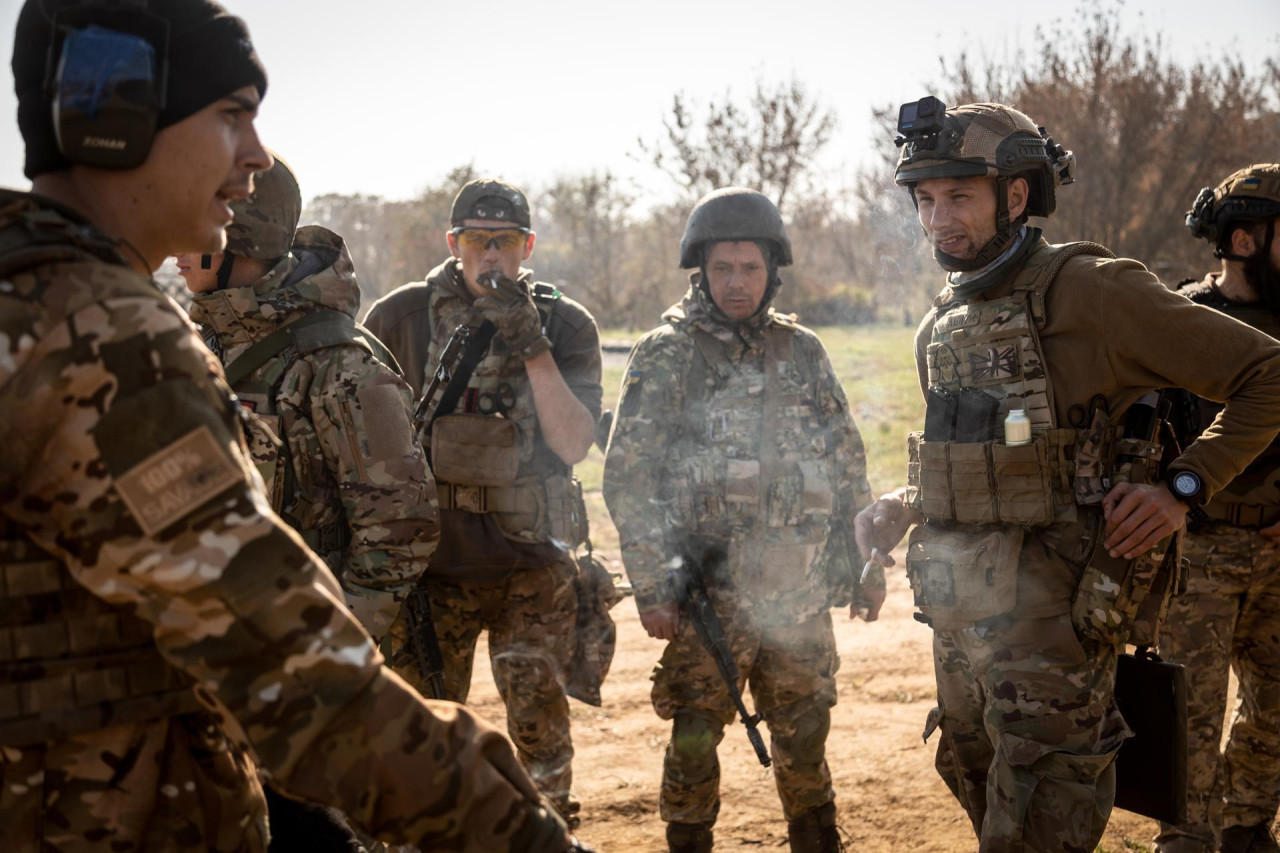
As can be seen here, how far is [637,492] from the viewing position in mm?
4508

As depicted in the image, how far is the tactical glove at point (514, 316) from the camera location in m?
4.47

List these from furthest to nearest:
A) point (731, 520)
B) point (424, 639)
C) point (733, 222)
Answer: point (733, 222)
point (731, 520)
point (424, 639)

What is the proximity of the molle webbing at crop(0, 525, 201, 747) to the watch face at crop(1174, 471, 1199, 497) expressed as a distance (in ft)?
9.41

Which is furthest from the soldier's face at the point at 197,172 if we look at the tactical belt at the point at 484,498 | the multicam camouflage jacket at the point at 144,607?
the tactical belt at the point at 484,498

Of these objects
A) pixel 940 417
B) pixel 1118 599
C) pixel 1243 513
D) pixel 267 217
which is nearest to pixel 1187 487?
pixel 1118 599

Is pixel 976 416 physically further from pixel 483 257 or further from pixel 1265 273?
pixel 483 257

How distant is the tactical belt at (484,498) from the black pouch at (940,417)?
1.71 metres

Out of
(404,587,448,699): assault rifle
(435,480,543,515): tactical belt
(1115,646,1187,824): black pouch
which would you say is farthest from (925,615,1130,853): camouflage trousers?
(404,587,448,699): assault rifle

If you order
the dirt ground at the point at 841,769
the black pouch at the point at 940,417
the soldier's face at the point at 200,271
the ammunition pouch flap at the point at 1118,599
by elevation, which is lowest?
the dirt ground at the point at 841,769

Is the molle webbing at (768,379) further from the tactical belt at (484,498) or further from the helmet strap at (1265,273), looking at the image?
the helmet strap at (1265,273)

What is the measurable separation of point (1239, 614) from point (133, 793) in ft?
14.5

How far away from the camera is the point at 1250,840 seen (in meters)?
4.56

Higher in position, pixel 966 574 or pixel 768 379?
pixel 768 379

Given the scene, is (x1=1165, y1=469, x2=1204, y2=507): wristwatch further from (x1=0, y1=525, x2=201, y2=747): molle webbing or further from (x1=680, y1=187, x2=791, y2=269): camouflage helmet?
(x1=0, y1=525, x2=201, y2=747): molle webbing
